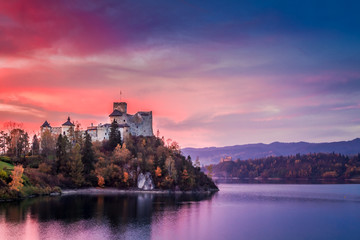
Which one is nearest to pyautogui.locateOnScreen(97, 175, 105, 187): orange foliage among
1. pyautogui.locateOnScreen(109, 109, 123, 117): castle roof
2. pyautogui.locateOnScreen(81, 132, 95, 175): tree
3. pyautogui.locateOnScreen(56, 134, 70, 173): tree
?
pyautogui.locateOnScreen(81, 132, 95, 175): tree

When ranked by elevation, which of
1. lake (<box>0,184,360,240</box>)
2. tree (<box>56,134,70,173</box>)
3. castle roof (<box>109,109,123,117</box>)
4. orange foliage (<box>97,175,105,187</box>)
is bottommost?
lake (<box>0,184,360,240</box>)

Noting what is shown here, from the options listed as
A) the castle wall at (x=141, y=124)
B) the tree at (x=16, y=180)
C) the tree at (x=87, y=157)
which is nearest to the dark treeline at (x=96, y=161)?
the tree at (x=87, y=157)

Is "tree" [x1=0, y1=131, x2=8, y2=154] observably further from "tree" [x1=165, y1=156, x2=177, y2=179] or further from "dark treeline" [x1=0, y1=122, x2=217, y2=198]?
"tree" [x1=165, y1=156, x2=177, y2=179]

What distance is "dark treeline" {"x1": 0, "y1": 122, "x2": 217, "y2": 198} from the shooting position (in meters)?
113

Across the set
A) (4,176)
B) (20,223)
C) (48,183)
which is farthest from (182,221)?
(48,183)

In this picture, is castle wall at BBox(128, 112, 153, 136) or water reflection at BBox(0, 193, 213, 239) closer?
water reflection at BBox(0, 193, 213, 239)

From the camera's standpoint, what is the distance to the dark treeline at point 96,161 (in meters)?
113

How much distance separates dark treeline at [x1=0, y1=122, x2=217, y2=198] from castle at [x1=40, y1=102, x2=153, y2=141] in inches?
121

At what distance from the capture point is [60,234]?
47.2m

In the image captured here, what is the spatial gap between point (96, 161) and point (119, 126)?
17.7m

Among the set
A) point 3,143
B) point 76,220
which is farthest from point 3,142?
point 76,220

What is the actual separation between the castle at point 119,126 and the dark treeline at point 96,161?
3.07m

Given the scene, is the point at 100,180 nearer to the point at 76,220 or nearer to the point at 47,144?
the point at 47,144

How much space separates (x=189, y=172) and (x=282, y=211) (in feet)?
188
